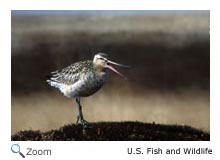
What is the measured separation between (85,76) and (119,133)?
434 mm

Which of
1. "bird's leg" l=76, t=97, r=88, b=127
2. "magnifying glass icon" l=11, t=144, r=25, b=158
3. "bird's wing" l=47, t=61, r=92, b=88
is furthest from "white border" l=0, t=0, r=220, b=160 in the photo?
"bird's wing" l=47, t=61, r=92, b=88

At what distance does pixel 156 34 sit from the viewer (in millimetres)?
3416

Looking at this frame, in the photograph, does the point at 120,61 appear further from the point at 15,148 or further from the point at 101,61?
the point at 15,148

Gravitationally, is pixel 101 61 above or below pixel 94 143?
above

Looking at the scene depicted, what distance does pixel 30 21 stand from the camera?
338 cm

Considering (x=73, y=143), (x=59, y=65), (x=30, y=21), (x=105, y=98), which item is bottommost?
(x=73, y=143)

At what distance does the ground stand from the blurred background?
4cm

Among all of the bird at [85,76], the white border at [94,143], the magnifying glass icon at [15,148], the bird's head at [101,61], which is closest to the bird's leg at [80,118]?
the bird at [85,76]

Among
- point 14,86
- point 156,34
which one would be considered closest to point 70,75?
point 14,86

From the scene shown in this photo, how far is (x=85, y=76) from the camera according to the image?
3.38 m

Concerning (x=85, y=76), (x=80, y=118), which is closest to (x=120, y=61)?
(x=85, y=76)

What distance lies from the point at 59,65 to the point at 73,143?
0.52 meters
